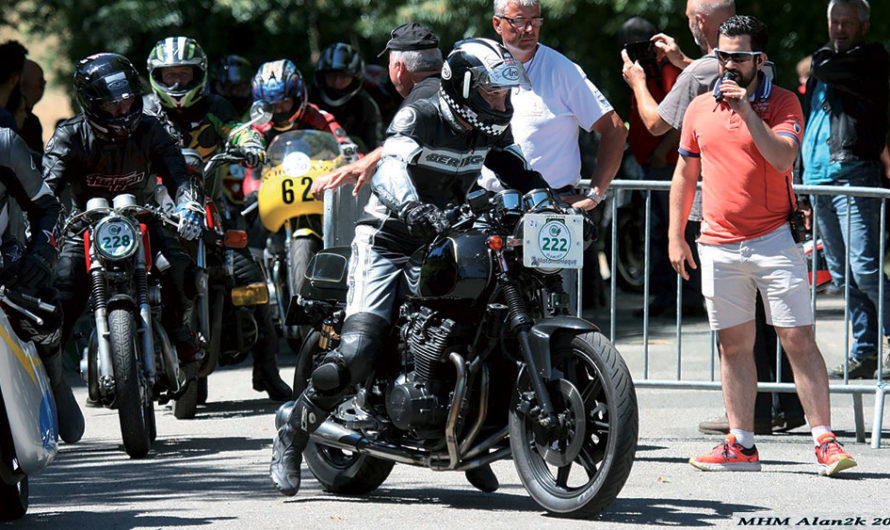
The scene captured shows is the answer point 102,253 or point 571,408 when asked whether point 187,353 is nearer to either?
point 102,253

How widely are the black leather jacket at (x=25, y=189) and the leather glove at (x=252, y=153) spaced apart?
2.86 m

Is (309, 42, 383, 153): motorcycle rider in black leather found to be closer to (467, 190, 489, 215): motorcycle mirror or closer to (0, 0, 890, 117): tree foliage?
(0, 0, 890, 117): tree foliage

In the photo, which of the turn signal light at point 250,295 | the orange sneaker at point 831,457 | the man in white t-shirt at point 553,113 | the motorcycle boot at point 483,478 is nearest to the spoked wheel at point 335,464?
the motorcycle boot at point 483,478

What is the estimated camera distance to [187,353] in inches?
366

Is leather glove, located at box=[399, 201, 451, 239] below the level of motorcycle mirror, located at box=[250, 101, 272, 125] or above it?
below

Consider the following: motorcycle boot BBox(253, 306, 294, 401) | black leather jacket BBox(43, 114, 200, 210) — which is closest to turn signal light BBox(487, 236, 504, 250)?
black leather jacket BBox(43, 114, 200, 210)

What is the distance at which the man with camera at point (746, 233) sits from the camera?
7613 mm

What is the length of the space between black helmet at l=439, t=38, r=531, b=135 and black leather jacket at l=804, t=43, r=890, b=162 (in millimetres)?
4155

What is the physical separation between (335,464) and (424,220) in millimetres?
1539

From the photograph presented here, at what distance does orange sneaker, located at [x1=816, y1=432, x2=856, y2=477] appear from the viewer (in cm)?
764

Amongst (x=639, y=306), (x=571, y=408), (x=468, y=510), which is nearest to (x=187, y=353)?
(x=468, y=510)

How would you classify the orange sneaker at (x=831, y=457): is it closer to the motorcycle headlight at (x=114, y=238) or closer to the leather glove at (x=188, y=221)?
the leather glove at (x=188, y=221)

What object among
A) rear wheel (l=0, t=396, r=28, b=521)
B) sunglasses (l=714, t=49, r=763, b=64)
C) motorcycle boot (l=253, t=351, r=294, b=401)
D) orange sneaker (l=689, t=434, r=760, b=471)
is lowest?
motorcycle boot (l=253, t=351, r=294, b=401)

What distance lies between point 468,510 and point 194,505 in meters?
1.14
